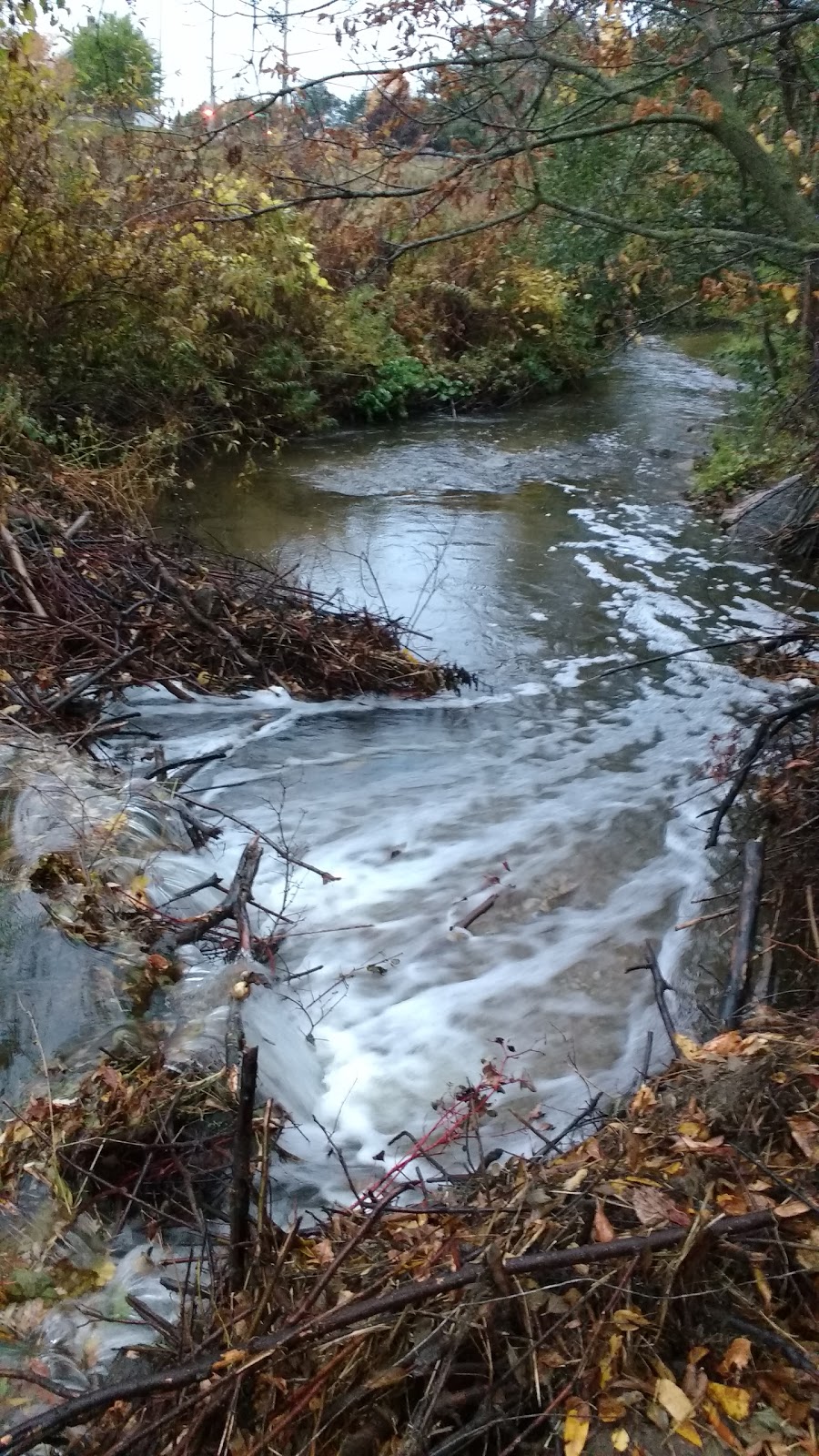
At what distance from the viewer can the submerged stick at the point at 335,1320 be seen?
5.99ft

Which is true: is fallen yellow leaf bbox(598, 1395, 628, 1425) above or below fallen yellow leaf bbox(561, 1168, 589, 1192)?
below

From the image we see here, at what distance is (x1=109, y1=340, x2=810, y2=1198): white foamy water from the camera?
372cm

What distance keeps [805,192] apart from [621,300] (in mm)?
7148

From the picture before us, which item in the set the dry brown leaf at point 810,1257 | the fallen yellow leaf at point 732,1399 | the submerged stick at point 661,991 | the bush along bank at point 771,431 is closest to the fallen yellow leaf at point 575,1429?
the fallen yellow leaf at point 732,1399

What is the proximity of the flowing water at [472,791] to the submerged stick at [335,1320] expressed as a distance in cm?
117

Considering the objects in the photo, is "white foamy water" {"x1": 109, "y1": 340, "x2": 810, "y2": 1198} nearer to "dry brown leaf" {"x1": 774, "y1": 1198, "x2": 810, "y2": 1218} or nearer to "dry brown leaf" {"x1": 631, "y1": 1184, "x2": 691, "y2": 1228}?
"dry brown leaf" {"x1": 631, "y1": 1184, "x2": 691, "y2": 1228}

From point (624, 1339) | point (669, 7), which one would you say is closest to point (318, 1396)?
point (624, 1339)

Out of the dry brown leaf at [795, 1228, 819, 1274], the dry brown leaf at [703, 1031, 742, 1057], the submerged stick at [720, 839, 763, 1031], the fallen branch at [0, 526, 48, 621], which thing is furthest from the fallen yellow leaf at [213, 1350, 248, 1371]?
the fallen branch at [0, 526, 48, 621]

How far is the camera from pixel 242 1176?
2.01 metres

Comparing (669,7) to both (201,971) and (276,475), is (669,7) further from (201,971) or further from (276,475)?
(201,971)

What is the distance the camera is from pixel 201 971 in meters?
3.63

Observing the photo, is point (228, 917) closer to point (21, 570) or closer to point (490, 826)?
point (490, 826)

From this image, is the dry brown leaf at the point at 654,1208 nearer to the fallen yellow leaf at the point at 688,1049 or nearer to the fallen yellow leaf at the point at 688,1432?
the fallen yellow leaf at the point at 688,1432

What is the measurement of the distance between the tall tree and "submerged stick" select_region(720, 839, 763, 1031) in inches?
318
